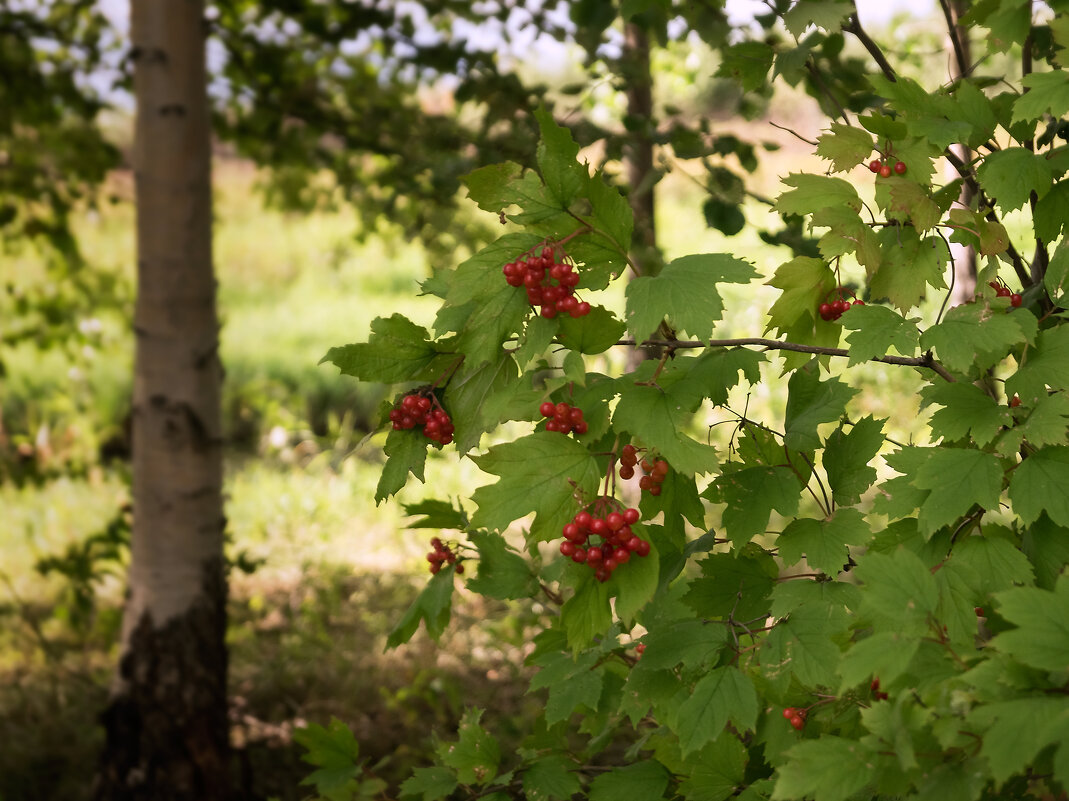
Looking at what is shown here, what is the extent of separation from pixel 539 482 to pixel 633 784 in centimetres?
59

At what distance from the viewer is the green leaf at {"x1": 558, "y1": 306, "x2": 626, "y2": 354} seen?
101cm

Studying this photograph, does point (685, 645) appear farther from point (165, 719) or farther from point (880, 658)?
point (165, 719)

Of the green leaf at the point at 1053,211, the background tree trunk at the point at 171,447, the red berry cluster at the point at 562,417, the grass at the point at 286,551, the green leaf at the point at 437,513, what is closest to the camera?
the red berry cluster at the point at 562,417

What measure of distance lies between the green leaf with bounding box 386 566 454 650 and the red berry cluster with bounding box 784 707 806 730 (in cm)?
50

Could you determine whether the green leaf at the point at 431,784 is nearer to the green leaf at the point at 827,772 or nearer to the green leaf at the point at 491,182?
the green leaf at the point at 827,772

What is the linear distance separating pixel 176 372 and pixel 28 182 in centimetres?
162

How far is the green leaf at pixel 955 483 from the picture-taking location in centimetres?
104

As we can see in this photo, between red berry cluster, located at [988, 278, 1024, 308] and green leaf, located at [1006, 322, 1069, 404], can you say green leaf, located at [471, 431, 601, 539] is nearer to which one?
green leaf, located at [1006, 322, 1069, 404]

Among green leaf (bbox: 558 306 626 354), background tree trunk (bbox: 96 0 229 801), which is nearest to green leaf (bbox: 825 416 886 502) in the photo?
green leaf (bbox: 558 306 626 354)

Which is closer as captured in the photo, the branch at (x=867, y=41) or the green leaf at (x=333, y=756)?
the branch at (x=867, y=41)

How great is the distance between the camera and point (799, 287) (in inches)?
50.1

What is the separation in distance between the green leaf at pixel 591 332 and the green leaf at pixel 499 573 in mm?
581

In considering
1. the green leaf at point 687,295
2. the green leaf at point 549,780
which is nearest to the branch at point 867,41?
the green leaf at point 687,295

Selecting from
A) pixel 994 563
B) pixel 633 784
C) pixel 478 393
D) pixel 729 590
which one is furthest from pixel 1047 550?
pixel 478 393
